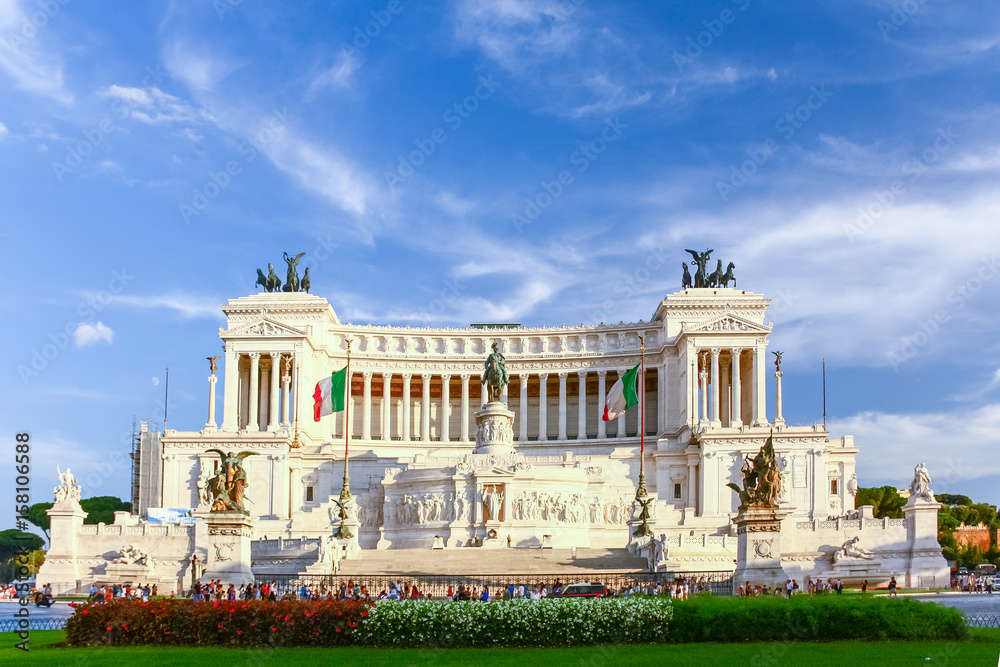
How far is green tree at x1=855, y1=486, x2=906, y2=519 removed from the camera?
325ft

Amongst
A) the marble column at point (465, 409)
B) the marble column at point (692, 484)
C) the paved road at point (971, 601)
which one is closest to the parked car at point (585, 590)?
the paved road at point (971, 601)

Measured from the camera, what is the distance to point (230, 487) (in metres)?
42.2

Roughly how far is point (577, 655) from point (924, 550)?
139 ft

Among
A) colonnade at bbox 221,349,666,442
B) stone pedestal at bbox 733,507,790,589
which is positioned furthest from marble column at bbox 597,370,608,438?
stone pedestal at bbox 733,507,790,589

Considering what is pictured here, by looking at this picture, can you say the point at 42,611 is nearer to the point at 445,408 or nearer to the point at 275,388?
the point at 275,388

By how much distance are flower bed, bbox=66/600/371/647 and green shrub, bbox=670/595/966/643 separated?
8.50 metres

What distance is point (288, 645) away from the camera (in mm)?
28109

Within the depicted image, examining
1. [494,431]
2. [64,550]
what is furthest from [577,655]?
[494,431]

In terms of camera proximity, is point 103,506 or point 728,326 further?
point 103,506

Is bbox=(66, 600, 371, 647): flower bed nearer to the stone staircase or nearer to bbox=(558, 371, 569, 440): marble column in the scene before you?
the stone staircase

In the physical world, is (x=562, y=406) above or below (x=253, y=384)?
below

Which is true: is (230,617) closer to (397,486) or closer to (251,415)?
(397,486)

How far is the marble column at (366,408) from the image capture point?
10631cm

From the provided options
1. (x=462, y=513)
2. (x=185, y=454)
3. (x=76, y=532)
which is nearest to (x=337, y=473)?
(x=185, y=454)
